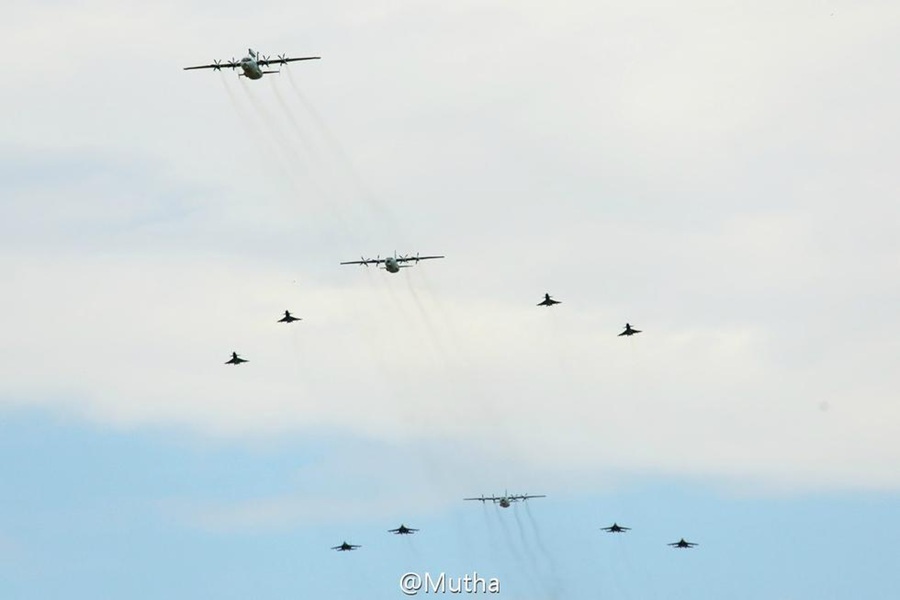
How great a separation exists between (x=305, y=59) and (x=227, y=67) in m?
8.96

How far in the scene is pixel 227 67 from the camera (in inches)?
7844

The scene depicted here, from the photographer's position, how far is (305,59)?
19375cm
